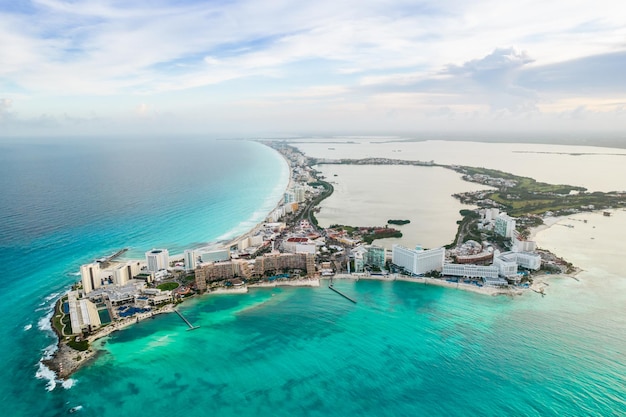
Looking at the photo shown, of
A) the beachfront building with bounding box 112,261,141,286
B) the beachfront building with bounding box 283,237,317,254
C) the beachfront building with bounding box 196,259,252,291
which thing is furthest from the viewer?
the beachfront building with bounding box 283,237,317,254

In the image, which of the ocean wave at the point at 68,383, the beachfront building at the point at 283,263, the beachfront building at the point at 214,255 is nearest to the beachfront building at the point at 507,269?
the beachfront building at the point at 283,263

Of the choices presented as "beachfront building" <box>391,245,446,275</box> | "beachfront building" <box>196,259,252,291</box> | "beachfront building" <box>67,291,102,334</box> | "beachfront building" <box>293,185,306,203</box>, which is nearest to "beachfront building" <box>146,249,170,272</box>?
"beachfront building" <box>196,259,252,291</box>

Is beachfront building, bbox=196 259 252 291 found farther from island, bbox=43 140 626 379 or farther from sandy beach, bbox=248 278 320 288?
sandy beach, bbox=248 278 320 288

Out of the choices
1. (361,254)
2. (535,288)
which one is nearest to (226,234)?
(361,254)

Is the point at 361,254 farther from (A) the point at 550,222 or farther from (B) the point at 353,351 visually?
(A) the point at 550,222

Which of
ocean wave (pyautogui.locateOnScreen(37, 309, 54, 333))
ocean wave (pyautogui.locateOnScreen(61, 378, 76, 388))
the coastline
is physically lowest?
ocean wave (pyautogui.locateOnScreen(61, 378, 76, 388))

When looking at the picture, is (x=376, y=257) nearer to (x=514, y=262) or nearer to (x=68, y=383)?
(x=514, y=262)

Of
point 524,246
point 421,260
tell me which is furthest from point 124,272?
point 524,246

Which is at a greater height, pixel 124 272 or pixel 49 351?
pixel 124 272
